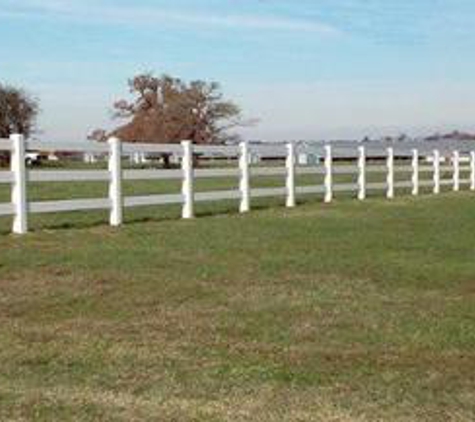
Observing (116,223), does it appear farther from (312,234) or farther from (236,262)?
(236,262)

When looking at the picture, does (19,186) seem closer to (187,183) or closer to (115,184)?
(115,184)

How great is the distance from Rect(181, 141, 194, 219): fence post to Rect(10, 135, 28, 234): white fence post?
4.56 metres

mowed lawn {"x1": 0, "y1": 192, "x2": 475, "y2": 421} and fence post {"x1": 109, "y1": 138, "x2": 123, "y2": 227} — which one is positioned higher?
fence post {"x1": 109, "y1": 138, "x2": 123, "y2": 227}

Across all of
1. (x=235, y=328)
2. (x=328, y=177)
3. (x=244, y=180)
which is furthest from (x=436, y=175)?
(x=235, y=328)

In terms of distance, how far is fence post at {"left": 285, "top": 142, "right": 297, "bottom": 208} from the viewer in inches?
1026

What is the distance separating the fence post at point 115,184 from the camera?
18828 mm

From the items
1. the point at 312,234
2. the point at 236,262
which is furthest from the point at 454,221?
the point at 236,262

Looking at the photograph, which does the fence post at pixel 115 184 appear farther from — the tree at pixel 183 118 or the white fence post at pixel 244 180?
the tree at pixel 183 118

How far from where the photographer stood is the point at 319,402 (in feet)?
21.4

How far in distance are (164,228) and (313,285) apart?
22.6 ft

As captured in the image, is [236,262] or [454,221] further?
[454,221]

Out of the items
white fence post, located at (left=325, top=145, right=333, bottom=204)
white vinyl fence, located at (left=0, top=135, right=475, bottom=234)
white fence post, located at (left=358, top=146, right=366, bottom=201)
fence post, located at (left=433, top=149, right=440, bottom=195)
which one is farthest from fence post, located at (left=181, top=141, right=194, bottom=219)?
fence post, located at (left=433, top=149, right=440, bottom=195)

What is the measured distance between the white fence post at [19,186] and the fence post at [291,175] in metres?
9.65

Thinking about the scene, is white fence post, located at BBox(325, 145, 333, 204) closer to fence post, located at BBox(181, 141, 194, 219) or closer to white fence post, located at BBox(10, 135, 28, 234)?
fence post, located at BBox(181, 141, 194, 219)
